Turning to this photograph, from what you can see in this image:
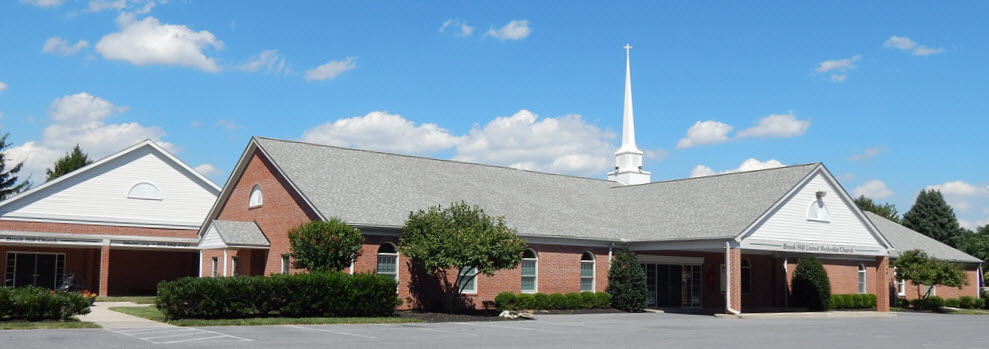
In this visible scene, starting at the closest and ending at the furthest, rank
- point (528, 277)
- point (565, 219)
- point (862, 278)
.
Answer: point (528, 277), point (565, 219), point (862, 278)

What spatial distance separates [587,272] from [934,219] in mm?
54081

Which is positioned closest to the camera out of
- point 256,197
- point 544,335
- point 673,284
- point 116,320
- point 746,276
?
point 544,335

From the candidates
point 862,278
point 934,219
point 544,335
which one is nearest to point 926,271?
point 862,278

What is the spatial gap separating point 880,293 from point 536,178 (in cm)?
1474

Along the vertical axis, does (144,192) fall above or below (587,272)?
above

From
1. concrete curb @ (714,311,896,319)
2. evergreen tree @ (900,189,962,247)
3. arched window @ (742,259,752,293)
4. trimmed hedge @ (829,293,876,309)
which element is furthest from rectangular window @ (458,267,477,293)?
evergreen tree @ (900,189,962,247)

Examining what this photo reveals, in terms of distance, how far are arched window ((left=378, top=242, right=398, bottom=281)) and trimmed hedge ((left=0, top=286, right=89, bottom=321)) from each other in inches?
365

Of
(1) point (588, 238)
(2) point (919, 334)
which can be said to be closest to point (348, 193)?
(1) point (588, 238)

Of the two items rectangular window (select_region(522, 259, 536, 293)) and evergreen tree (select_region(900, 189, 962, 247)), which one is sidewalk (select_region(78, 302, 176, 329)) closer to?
rectangular window (select_region(522, 259, 536, 293))

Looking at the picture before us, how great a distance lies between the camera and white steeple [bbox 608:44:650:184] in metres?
43.8

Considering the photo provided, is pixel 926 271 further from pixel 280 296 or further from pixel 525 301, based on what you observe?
pixel 280 296

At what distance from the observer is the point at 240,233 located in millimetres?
31531

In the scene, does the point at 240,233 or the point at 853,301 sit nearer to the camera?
the point at 240,233

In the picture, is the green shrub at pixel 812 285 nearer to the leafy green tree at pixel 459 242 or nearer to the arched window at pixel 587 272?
the arched window at pixel 587 272
